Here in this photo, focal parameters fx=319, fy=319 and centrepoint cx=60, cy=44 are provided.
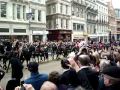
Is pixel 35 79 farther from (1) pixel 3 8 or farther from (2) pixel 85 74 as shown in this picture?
(1) pixel 3 8

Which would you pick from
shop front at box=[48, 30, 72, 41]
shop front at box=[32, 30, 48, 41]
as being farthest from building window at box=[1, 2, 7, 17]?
shop front at box=[48, 30, 72, 41]

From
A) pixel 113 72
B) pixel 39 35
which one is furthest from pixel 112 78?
pixel 39 35

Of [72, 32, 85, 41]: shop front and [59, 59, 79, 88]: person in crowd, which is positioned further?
[72, 32, 85, 41]: shop front

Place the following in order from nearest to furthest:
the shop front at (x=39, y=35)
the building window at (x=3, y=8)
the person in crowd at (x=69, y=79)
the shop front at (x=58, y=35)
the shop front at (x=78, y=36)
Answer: the person in crowd at (x=69, y=79) → the building window at (x=3, y=8) → the shop front at (x=39, y=35) → the shop front at (x=58, y=35) → the shop front at (x=78, y=36)

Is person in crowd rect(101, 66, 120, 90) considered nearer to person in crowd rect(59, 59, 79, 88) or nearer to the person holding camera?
the person holding camera

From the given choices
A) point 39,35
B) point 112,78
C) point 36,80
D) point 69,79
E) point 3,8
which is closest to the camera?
point 112,78

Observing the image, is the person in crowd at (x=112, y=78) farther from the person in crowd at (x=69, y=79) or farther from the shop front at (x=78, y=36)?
the shop front at (x=78, y=36)

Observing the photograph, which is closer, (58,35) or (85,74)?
(85,74)

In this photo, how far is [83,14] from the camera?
7400 centimetres

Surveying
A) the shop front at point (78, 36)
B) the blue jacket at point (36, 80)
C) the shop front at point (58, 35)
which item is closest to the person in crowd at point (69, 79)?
the blue jacket at point (36, 80)

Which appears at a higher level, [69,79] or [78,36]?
[78,36]

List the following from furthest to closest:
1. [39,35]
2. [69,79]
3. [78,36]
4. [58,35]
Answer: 1. [78,36]
2. [58,35]
3. [39,35]
4. [69,79]

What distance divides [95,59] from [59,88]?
3.08 meters

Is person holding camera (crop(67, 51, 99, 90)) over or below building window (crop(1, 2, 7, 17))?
below
